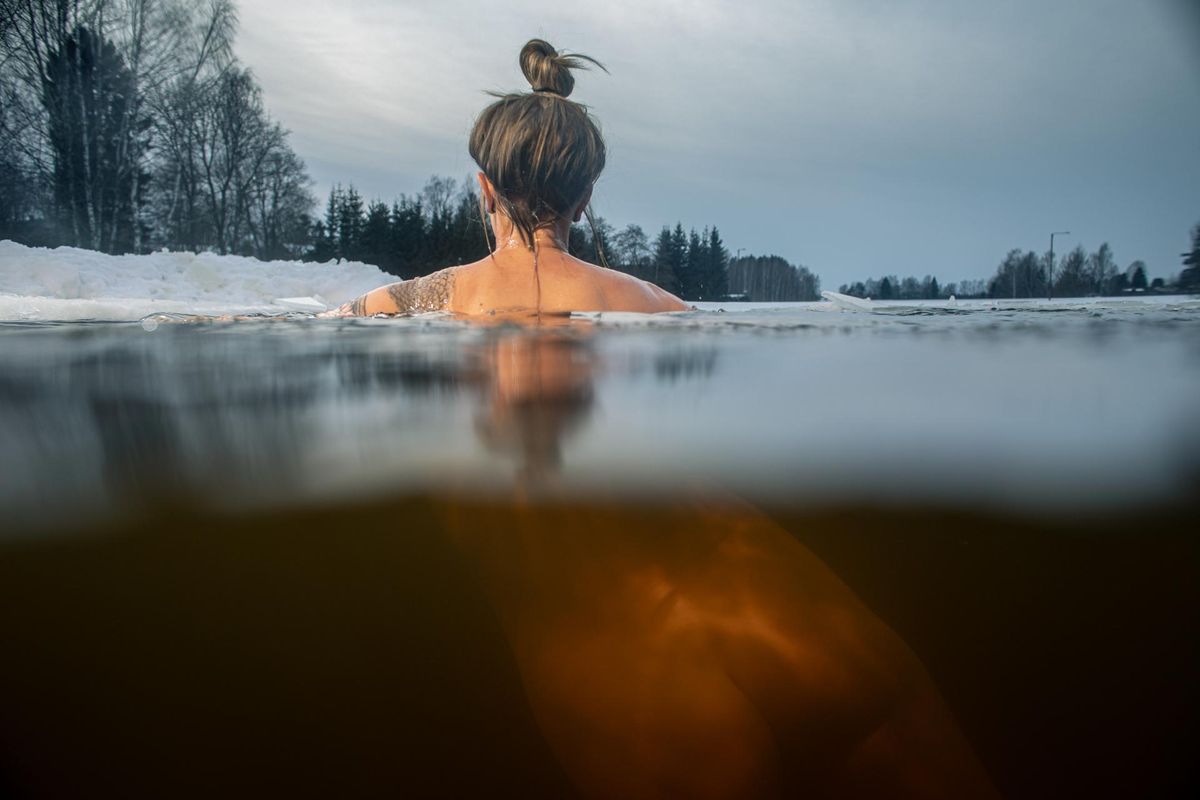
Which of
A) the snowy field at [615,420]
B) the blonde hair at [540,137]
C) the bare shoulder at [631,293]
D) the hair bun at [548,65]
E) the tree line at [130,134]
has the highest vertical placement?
the tree line at [130,134]

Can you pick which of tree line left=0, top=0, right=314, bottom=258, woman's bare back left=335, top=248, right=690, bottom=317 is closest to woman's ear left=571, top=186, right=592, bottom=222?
woman's bare back left=335, top=248, right=690, bottom=317

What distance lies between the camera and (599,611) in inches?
9.3

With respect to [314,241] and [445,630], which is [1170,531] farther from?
[314,241]

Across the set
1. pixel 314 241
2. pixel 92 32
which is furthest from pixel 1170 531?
pixel 314 241

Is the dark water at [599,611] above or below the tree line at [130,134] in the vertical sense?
below

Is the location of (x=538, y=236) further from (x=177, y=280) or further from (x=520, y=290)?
(x=177, y=280)

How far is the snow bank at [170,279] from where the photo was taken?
3.80 m

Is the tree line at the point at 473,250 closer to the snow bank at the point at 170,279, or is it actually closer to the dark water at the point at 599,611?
the snow bank at the point at 170,279

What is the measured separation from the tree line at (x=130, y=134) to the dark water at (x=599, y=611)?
5.87 meters

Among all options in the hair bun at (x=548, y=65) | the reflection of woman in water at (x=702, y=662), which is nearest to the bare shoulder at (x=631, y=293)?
the hair bun at (x=548, y=65)

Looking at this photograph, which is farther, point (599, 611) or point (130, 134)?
point (130, 134)

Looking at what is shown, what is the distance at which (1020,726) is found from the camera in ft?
0.67

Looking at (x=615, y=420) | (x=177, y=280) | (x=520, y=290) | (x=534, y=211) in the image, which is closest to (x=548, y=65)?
(x=534, y=211)

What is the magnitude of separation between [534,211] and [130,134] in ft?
22.9
